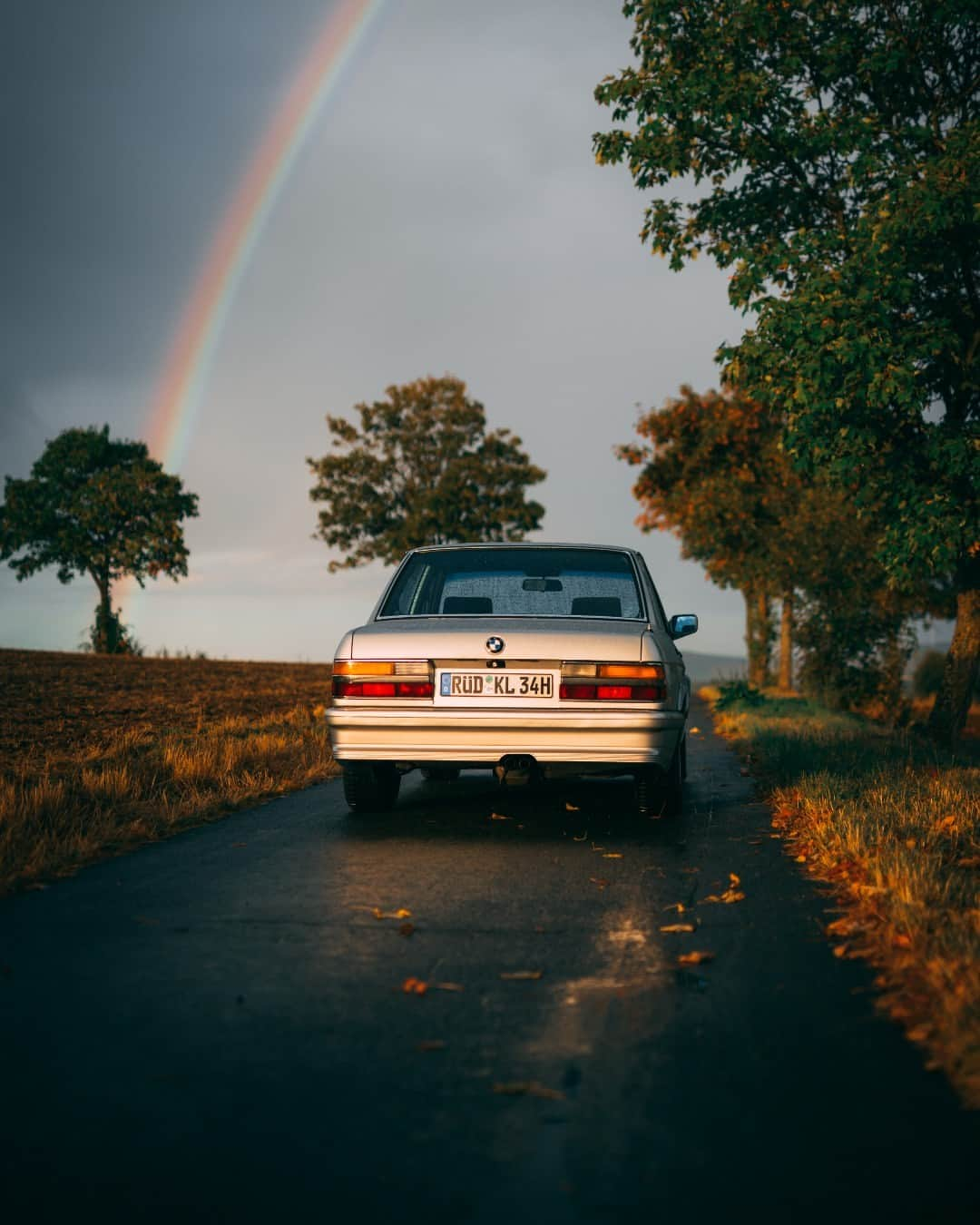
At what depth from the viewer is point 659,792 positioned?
7.67 m

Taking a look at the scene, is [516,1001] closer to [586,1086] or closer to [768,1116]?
[586,1086]

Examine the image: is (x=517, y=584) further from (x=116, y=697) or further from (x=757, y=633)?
(x=757, y=633)

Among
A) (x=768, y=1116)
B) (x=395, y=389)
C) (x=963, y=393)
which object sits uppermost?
(x=395, y=389)

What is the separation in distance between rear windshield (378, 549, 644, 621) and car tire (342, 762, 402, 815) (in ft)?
3.46

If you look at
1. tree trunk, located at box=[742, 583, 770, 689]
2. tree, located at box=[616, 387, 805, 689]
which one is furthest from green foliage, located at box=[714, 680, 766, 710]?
tree trunk, located at box=[742, 583, 770, 689]

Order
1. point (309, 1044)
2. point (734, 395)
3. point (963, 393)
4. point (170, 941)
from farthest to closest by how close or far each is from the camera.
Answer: point (734, 395) → point (963, 393) → point (170, 941) → point (309, 1044)

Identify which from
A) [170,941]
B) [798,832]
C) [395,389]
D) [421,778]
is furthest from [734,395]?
[170,941]

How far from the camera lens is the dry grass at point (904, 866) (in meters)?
3.52

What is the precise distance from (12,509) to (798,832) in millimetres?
49142

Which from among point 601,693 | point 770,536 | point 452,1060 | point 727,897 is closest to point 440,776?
point 601,693

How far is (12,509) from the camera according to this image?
50.1 metres

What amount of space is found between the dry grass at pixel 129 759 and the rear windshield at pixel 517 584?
212 centimetres

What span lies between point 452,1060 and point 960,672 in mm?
13798

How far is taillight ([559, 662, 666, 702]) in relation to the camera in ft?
22.8
